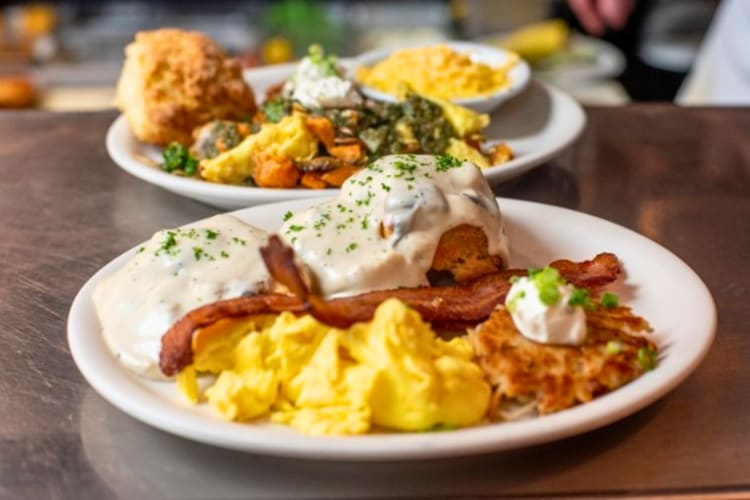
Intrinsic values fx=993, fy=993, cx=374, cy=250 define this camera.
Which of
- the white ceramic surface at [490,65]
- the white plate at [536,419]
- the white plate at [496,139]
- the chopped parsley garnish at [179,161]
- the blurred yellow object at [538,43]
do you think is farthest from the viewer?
the blurred yellow object at [538,43]

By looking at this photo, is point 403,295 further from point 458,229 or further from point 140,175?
point 140,175

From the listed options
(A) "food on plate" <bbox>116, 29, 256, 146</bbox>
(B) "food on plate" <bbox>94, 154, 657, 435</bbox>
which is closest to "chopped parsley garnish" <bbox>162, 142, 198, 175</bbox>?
(A) "food on plate" <bbox>116, 29, 256, 146</bbox>

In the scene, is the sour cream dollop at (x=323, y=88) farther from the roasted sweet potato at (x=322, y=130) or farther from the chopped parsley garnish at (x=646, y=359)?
the chopped parsley garnish at (x=646, y=359)

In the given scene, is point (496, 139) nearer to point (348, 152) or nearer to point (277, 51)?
point (348, 152)

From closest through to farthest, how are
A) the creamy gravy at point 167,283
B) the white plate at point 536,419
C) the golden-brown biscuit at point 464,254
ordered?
the white plate at point 536,419
the creamy gravy at point 167,283
the golden-brown biscuit at point 464,254

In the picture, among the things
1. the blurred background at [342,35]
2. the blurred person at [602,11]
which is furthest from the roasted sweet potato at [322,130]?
the blurred background at [342,35]

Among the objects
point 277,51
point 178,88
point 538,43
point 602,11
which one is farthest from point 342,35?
point 178,88

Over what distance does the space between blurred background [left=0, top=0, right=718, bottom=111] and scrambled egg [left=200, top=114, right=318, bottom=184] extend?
2478 millimetres

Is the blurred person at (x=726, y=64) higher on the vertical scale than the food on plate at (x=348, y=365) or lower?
lower

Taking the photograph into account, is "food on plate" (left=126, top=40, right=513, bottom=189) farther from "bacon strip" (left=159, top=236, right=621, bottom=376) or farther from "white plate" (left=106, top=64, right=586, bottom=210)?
"bacon strip" (left=159, top=236, right=621, bottom=376)

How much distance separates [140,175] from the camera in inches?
89.8

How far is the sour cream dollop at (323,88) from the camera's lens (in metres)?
2.49

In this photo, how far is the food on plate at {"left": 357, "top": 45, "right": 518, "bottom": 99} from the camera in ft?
8.93

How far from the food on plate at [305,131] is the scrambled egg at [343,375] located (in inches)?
34.0
